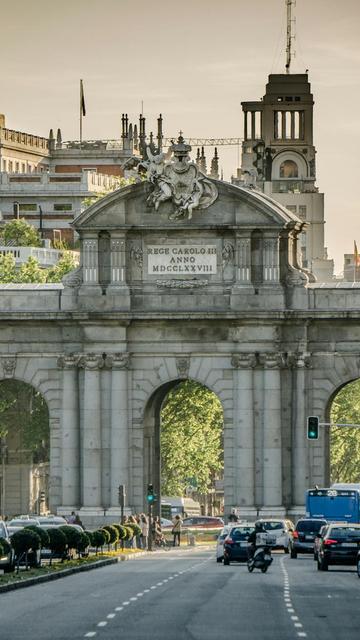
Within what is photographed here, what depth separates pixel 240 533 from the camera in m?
101

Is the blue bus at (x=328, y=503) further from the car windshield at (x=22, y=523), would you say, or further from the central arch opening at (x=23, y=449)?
the central arch opening at (x=23, y=449)

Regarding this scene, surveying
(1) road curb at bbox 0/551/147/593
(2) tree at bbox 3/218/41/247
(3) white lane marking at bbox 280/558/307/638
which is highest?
(2) tree at bbox 3/218/41/247

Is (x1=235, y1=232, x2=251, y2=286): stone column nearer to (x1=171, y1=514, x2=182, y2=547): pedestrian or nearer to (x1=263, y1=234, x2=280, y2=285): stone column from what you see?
(x1=263, y1=234, x2=280, y2=285): stone column

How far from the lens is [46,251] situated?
595 feet

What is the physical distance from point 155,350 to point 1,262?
117ft

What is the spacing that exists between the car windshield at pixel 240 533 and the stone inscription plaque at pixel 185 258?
2429cm

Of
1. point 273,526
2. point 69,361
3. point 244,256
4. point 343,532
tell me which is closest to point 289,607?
point 343,532

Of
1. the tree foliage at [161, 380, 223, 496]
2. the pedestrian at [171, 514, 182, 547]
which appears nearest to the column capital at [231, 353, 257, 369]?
the pedestrian at [171, 514, 182, 547]

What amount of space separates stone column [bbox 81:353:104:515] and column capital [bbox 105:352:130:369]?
391 mm

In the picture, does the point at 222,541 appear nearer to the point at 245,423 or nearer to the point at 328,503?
the point at 328,503

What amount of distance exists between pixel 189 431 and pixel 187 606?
87.5m

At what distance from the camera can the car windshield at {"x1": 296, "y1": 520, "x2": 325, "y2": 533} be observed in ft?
357

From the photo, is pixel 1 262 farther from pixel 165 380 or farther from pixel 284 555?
pixel 284 555

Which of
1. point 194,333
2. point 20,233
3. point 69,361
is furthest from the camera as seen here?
point 20,233
